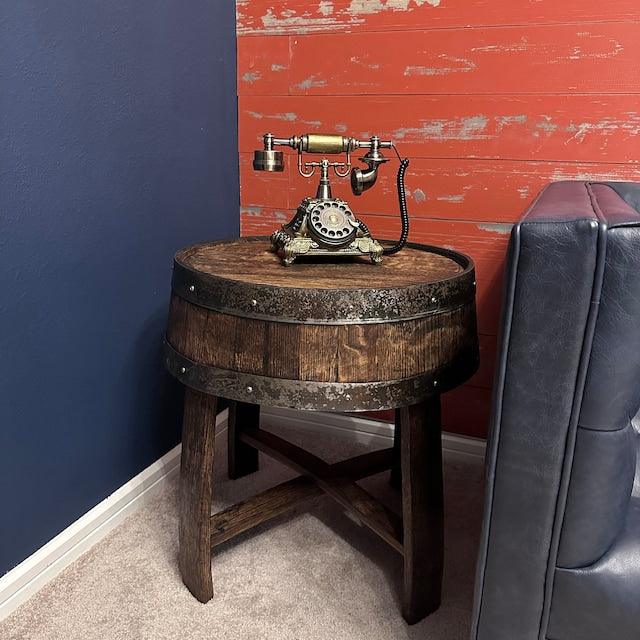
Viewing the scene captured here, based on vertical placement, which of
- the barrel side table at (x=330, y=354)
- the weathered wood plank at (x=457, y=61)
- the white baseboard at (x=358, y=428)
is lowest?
the white baseboard at (x=358, y=428)

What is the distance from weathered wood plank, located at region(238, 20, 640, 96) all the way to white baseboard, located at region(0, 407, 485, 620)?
959 mm

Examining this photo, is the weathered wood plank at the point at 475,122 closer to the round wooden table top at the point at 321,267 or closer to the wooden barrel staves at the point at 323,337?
the round wooden table top at the point at 321,267

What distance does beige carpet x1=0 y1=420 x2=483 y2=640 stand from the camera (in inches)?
48.1

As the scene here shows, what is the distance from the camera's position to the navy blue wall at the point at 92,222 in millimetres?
1202

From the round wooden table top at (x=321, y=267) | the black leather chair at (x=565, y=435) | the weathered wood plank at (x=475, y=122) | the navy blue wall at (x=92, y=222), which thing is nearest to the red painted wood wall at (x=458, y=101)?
the weathered wood plank at (x=475, y=122)

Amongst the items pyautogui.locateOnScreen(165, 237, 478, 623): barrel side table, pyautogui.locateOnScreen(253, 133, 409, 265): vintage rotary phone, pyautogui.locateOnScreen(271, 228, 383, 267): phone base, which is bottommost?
pyautogui.locateOnScreen(165, 237, 478, 623): barrel side table

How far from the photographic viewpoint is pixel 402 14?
1.59m

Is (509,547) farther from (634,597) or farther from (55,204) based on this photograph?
(55,204)

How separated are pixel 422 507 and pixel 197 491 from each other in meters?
0.44

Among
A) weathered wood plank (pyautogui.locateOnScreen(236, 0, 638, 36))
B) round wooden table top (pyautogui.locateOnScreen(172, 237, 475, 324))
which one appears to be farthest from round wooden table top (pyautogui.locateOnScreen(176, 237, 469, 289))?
weathered wood plank (pyautogui.locateOnScreen(236, 0, 638, 36))

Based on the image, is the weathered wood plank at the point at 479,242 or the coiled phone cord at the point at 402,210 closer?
the coiled phone cord at the point at 402,210

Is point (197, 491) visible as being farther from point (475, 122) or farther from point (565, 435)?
point (475, 122)

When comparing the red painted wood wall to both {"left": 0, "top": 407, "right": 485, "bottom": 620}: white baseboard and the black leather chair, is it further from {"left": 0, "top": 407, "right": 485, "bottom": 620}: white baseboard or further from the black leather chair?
the black leather chair

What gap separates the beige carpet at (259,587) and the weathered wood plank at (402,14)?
120 cm
